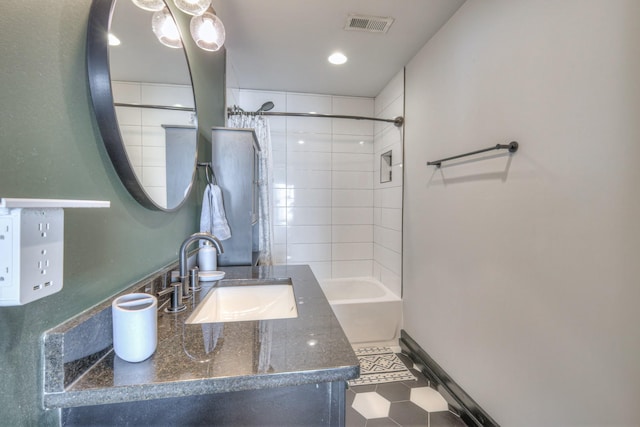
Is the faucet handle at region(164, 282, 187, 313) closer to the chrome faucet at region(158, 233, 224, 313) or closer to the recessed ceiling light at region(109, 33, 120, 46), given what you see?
the chrome faucet at region(158, 233, 224, 313)

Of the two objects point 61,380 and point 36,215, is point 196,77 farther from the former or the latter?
point 61,380

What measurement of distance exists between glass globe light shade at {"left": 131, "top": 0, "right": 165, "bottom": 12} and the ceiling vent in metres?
1.16

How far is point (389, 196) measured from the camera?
270cm

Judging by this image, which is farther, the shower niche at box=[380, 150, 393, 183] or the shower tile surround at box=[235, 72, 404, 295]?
the shower tile surround at box=[235, 72, 404, 295]

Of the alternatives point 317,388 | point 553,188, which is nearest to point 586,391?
point 553,188

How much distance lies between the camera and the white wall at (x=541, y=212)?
0.87 m

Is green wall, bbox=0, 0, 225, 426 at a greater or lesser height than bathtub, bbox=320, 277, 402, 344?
greater

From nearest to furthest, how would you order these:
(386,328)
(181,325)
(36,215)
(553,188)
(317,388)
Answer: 1. (36,215)
2. (317,388)
3. (181,325)
4. (553,188)
5. (386,328)

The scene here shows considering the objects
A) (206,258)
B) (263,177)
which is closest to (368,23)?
(263,177)

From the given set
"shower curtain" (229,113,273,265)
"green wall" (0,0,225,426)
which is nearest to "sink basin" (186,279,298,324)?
"green wall" (0,0,225,426)

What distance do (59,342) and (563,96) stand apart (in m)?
1.70

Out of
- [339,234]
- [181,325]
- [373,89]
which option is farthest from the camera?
[339,234]

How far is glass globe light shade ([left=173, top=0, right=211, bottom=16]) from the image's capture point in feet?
3.51

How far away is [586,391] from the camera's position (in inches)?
37.9
